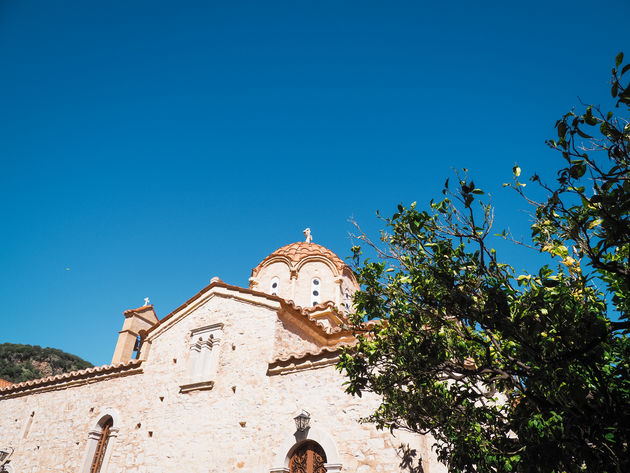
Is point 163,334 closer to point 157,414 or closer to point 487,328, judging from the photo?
point 157,414

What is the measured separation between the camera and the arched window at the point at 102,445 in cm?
1217

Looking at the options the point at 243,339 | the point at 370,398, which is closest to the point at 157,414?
the point at 243,339

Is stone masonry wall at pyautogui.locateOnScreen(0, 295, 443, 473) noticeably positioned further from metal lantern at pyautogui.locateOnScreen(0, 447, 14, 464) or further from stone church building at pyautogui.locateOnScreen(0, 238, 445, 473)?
metal lantern at pyautogui.locateOnScreen(0, 447, 14, 464)

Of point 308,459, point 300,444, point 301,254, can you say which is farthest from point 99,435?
point 301,254

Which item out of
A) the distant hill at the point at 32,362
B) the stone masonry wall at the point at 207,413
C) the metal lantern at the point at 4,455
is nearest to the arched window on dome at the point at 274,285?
the stone masonry wall at the point at 207,413

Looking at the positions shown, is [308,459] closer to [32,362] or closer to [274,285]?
[274,285]

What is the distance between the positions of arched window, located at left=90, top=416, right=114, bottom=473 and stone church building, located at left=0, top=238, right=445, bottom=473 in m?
0.04

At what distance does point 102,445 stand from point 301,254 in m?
9.76

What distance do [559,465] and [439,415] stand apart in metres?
1.64

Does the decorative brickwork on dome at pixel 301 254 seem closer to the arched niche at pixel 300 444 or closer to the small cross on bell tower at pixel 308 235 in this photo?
the small cross on bell tower at pixel 308 235

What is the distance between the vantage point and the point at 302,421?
28.8 feet

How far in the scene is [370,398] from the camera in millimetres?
8445

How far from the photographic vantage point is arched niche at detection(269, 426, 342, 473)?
836cm

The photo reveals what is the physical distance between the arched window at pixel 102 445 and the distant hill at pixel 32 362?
3249 cm
